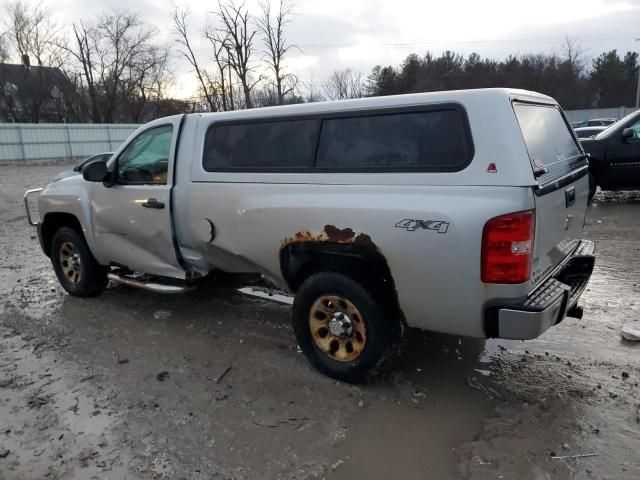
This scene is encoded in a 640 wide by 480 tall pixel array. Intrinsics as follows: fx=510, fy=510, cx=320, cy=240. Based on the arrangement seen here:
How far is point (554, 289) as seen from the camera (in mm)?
3150

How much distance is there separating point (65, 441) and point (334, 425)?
65.4 inches

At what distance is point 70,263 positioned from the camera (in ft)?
18.8

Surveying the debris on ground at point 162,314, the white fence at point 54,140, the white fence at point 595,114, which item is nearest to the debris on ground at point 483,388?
the debris on ground at point 162,314

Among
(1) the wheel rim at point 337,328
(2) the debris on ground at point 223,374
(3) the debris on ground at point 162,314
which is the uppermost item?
(1) the wheel rim at point 337,328

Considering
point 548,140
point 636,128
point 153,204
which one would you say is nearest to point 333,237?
point 548,140

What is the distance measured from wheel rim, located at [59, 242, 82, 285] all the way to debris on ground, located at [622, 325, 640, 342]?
5327mm

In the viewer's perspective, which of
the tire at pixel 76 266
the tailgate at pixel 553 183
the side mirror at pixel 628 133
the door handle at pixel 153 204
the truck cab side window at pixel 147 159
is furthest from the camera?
the side mirror at pixel 628 133

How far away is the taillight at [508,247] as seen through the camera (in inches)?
109

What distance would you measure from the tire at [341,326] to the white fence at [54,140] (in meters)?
29.0

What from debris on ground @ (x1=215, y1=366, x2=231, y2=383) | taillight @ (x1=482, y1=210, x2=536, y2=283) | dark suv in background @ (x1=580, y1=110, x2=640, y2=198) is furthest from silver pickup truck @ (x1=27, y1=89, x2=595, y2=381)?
dark suv in background @ (x1=580, y1=110, x2=640, y2=198)

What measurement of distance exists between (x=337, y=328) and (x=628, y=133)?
27.1 ft

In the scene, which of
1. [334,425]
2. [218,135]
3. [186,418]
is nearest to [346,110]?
[218,135]

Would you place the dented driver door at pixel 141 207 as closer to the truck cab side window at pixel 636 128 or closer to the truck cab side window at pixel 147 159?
the truck cab side window at pixel 147 159

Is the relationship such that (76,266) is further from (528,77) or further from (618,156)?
(528,77)
